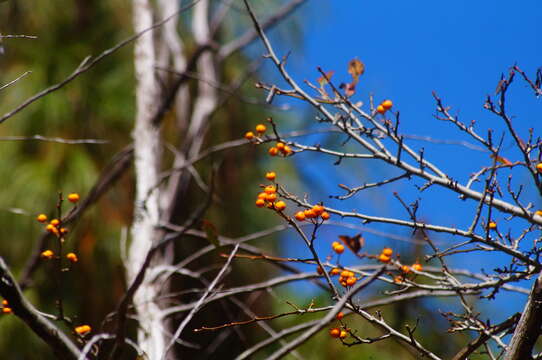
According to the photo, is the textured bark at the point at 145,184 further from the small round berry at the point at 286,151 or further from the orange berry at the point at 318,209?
the orange berry at the point at 318,209

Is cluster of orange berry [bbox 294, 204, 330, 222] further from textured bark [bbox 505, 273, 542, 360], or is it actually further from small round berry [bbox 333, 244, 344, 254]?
textured bark [bbox 505, 273, 542, 360]

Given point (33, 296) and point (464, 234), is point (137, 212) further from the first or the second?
point (464, 234)

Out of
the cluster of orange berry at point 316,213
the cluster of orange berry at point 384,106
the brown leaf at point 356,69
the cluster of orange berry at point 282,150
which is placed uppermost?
the brown leaf at point 356,69

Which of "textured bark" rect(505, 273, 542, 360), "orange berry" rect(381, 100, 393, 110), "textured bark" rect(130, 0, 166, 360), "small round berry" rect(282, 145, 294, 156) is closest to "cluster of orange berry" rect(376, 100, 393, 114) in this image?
"orange berry" rect(381, 100, 393, 110)

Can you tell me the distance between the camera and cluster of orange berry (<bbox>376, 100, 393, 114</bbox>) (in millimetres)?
1123

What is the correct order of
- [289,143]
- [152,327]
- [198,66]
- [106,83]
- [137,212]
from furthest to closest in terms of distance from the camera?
1. [198,66]
2. [106,83]
3. [137,212]
4. [152,327]
5. [289,143]

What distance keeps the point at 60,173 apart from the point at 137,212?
78 centimetres

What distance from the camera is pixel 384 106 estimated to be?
113 cm

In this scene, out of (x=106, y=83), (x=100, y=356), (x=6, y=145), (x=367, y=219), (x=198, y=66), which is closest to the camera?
(x=100, y=356)

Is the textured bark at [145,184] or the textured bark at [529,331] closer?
the textured bark at [529,331]

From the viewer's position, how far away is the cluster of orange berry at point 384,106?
→ 3.68ft

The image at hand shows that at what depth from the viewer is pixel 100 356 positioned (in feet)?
3.05

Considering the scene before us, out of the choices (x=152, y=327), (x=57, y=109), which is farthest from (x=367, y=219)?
(x=57, y=109)

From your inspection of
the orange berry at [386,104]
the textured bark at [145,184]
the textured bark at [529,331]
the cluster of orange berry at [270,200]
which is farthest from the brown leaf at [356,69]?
the textured bark at [145,184]
